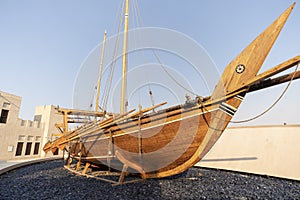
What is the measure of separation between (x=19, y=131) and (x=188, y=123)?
17294mm

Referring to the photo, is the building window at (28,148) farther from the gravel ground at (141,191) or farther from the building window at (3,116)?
the gravel ground at (141,191)

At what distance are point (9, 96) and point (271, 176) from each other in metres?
20.2

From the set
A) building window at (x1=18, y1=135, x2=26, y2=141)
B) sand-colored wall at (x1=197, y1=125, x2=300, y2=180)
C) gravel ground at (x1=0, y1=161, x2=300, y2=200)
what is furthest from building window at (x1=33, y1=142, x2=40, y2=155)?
sand-colored wall at (x1=197, y1=125, x2=300, y2=180)

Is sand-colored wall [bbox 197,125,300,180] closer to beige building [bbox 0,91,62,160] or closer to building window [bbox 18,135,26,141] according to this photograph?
beige building [bbox 0,91,62,160]

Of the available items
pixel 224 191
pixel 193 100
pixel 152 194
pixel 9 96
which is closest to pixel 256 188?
pixel 224 191

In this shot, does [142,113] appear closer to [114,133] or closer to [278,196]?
[114,133]

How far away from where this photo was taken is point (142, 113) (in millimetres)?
4488

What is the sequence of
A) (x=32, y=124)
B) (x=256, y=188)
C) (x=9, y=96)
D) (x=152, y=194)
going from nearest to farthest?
(x=152, y=194) → (x=256, y=188) → (x=9, y=96) → (x=32, y=124)

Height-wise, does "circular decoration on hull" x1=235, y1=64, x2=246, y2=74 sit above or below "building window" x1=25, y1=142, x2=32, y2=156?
above

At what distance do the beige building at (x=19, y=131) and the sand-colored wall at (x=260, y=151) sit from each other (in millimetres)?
12336

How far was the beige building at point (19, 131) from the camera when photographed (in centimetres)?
1343

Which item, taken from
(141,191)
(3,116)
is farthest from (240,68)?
(3,116)

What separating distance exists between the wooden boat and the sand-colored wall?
5.22 m

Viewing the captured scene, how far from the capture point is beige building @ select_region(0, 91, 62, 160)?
13.4m
